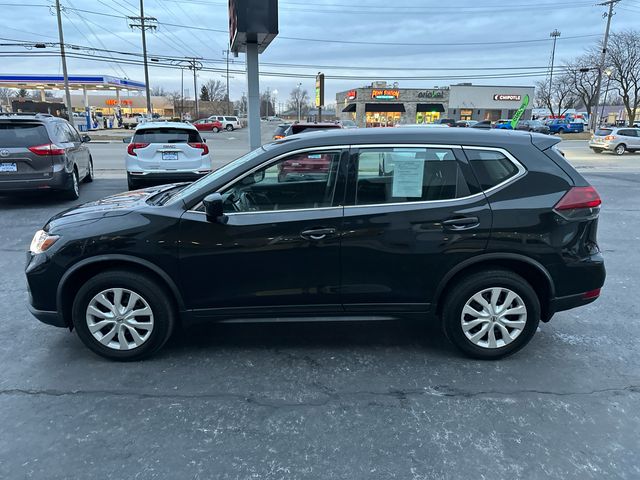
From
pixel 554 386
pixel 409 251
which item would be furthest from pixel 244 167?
pixel 554 386

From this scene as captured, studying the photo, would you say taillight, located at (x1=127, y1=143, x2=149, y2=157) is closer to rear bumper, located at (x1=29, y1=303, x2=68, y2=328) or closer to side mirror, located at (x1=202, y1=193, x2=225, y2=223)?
rear bumper, located at (x1=29, y1=303, x2=68, y2=328)

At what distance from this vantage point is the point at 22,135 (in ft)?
28.7

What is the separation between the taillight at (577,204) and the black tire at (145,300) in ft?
9.83

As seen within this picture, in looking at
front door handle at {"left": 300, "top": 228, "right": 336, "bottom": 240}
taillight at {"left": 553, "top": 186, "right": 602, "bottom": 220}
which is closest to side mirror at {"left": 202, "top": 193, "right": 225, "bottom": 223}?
front door handle at {"left": 300, "top": 228, "right": 336, "bottom": 240}

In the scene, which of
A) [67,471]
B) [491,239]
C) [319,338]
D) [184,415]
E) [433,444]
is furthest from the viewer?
[319,338]

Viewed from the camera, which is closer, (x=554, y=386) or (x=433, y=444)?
(x=433, y=444)

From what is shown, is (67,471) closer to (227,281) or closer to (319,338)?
(227,281)

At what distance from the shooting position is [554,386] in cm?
334

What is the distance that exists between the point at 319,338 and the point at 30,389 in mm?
2139

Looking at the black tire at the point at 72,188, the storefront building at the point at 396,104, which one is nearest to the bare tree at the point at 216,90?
the storefront building at the point at 396,104

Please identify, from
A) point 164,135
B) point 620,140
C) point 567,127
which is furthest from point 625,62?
point 164,135

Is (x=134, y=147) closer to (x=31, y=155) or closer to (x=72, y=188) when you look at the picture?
(x=72, y=188)

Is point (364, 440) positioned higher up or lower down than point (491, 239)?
lower down

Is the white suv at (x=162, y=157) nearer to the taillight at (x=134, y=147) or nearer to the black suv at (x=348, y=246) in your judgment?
the taillight at (x=134, y=147)
